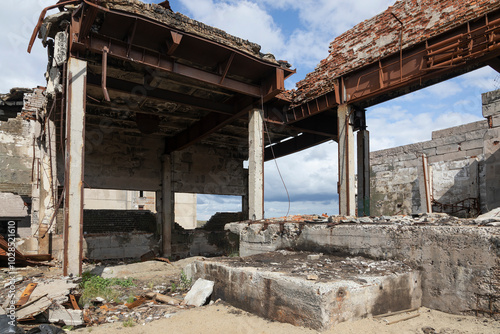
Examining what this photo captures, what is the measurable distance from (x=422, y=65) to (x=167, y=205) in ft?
37.9

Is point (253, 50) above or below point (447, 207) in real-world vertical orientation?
above

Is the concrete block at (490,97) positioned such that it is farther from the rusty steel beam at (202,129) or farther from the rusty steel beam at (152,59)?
the rusty steel beam at (152,59)

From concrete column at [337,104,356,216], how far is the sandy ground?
207 inches

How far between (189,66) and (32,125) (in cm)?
763

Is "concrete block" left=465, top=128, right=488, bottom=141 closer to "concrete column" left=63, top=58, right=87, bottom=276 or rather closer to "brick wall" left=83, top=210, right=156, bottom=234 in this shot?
"concrete column" left=63, top=58, right=87, bottom=276

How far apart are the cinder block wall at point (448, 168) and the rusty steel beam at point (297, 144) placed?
3692 mm

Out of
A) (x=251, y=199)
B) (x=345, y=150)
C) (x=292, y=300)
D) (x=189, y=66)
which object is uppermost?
(x=189, y=66)

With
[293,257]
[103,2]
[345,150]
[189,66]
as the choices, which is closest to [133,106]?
[189,66]

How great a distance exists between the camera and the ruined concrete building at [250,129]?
561 centimetres

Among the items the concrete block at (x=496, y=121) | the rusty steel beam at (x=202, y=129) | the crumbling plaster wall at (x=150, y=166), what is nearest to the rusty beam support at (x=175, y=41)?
the rusty steel beam at (x=202, y=129)

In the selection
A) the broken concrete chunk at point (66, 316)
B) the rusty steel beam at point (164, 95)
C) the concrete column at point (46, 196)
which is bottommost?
the broken concrete chunk at point (66, 316)

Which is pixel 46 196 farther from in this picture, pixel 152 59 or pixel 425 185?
pixel 425 185

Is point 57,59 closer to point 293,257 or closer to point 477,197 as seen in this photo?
point 293,257

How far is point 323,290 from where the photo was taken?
3.58 metres
